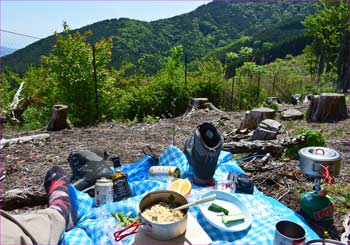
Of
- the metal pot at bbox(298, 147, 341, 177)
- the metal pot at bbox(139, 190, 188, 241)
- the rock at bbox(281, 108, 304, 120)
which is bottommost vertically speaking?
the rock at bbox(281, 108, 304, 120)

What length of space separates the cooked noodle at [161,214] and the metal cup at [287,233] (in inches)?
16.7

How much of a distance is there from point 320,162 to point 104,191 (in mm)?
1220

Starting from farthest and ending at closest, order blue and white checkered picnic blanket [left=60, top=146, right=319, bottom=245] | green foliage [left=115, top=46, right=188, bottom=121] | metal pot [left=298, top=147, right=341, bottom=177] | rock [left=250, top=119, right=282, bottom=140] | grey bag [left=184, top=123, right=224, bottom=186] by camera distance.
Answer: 1. green foliage [left=115, top=46, right=188, bottom=121]
2. rock [left=250, top=119, right=282, bottom=140]
3. grey bag [left=184, top=123, right=224, bottom=186]
4. metal pot [left=298, top=147, right=341, bottom=177]
5. blue and white checkered picnic blanket [left=60, top=146, right=319, bottom=245]

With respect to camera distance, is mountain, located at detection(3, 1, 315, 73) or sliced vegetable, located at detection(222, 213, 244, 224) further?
mountain, located at detection(3, 1, 315, 73)

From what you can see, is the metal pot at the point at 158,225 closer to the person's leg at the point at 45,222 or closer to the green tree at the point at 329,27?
the person's leg at the point at 45,222

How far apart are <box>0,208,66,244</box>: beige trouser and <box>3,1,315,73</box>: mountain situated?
10.2 meters

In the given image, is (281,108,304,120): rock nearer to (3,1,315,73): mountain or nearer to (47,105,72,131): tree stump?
(47,105,72,131): tree stump

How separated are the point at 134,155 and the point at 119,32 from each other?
99.7 feet

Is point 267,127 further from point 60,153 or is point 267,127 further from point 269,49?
point 269,49

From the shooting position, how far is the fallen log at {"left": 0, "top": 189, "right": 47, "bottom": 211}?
6.81ft

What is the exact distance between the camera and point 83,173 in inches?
82.9

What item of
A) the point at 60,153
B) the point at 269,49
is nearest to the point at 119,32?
the point at 269,49

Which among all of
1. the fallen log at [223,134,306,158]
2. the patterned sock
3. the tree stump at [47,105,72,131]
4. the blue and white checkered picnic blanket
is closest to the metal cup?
the blue and white checkered picnic blanket

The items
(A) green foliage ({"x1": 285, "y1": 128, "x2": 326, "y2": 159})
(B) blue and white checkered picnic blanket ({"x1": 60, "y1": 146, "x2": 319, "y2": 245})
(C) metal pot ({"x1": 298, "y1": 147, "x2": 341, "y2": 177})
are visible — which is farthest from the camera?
(A) green foliage ({"x1": 285, "y1": 128, "x2": 326, "y2": 159})
